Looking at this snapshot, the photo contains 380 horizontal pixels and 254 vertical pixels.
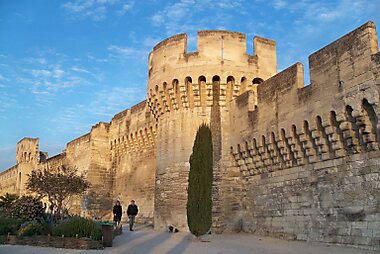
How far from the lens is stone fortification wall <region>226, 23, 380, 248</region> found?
8.46 meters

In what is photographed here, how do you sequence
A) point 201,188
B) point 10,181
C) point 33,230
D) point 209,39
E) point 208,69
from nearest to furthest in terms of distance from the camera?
point 201,188
point 33,230
point 208,69
point 209,39
point 10,181

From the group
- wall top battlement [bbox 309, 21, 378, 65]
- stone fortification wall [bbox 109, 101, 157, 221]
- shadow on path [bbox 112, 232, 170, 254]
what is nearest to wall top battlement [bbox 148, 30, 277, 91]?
wall top battlement [bbox 309, 21, 378, 65]

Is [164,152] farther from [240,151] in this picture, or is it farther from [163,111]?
[240,151]

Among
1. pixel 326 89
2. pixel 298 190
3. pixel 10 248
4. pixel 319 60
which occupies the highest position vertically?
pixel 319 60

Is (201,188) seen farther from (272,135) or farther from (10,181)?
(10,181)

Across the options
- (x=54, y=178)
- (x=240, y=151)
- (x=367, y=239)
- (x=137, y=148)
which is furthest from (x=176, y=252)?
(x=137, y=148)

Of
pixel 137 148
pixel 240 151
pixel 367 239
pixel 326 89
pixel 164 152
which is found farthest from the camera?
pixel 137 148

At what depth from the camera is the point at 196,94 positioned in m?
13.5

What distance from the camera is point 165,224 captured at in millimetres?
13203

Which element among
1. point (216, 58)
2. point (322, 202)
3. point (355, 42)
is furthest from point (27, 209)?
point (355, 42)

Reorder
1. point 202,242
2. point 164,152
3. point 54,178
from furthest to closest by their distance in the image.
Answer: point 54,178
point 164,152
point 202,242

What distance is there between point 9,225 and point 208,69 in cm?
782

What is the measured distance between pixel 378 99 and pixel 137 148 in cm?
1340

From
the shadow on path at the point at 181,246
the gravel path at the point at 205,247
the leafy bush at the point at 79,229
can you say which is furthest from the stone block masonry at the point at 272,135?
the leafy bush at the point at 79,229
